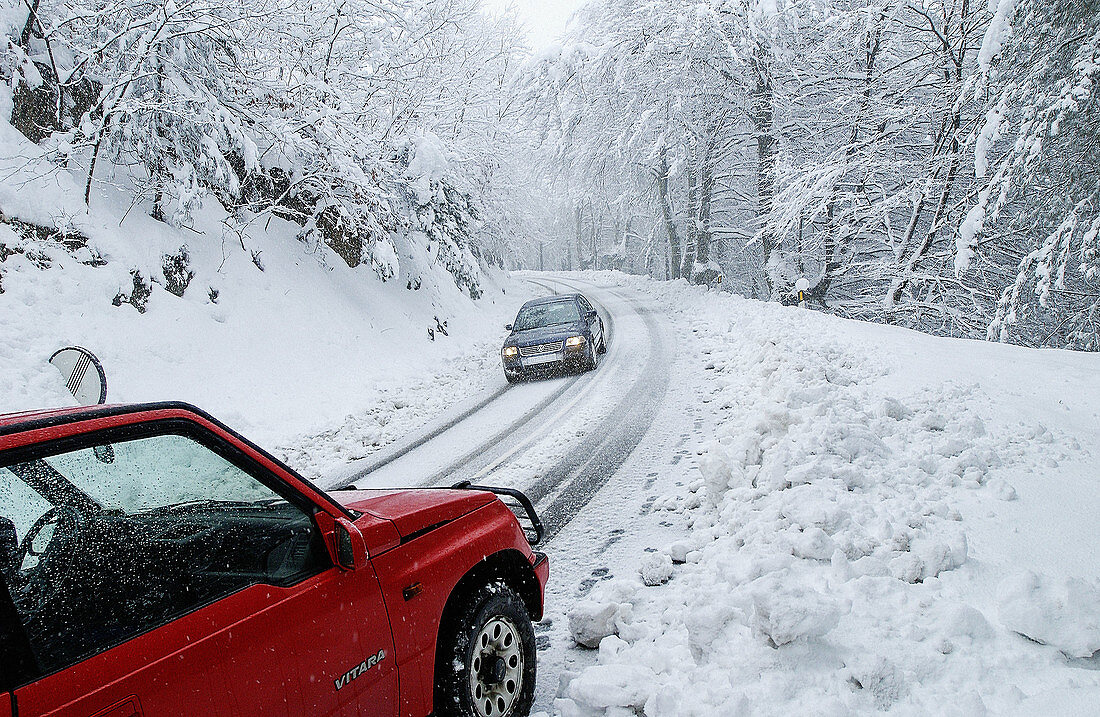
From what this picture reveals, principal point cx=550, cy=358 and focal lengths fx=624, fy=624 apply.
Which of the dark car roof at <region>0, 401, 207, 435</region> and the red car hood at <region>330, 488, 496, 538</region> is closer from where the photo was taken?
the dark car roof at <region>0, 401, 207, 435</region>

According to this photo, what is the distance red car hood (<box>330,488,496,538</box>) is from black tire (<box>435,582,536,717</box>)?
39 centimetres

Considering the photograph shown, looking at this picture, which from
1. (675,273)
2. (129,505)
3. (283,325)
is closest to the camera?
(129,505)

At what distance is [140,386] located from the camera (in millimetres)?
9875

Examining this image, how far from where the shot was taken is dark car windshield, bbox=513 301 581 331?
1418cm

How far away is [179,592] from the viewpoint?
1938 mm

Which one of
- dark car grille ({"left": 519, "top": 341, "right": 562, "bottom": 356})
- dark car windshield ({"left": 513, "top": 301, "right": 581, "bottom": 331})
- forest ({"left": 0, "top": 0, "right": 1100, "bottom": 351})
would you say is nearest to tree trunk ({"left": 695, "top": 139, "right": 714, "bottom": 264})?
forest ({"left": 0, "top": 0, "right": 1100, "bottom": 351})

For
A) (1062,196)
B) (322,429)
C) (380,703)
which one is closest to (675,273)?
(1062,196)

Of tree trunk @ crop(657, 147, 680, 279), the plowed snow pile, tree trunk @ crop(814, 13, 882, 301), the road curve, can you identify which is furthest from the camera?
tree trunk @ crop(657, 147, 680, 279)

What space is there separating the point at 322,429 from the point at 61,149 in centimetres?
638

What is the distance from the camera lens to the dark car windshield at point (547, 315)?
14180 mm

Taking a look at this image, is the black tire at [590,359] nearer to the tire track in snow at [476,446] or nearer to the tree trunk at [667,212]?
the tire track in snow at [476,446]

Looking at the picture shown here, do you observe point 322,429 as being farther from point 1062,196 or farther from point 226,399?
point 1062,196

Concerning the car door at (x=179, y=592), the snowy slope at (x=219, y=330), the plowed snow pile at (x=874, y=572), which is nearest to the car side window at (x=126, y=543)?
the car door at (x=179, y=592)

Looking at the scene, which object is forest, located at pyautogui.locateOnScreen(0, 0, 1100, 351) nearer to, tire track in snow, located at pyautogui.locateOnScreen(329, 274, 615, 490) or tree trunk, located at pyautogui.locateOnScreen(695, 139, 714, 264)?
tree trunk, located at pyautogui.locateOnScreen(695, 139, 714, 264)
